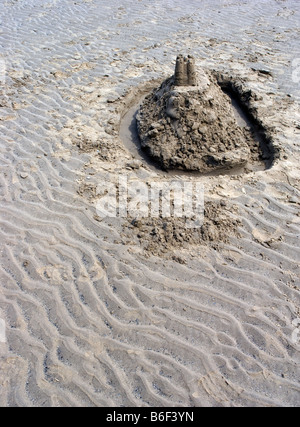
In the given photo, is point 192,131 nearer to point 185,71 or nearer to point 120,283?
point 185,71

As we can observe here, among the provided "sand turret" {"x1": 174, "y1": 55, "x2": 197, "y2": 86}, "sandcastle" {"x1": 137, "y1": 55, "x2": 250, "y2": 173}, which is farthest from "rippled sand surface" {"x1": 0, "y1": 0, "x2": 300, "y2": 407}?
"sand turret" {"x1": 174, "y1": 55, "x2": 197, "y2": 86}

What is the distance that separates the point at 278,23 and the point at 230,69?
12.0ft

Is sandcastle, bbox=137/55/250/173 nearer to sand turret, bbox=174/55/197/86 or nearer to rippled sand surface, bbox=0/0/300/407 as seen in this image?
sand turret, bbox=174/55/197/86

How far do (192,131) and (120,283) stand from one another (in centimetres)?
243

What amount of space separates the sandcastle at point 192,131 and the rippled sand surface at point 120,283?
339 millimetres

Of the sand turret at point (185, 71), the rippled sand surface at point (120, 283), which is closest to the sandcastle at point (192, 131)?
the sand turret at point (185, 71)

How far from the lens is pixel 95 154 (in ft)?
15.0

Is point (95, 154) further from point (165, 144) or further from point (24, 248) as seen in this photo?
point (24, 248)

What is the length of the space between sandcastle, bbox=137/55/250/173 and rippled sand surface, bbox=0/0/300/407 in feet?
1.11

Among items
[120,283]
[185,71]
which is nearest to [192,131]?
[185,71]

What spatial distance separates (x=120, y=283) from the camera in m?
3.07

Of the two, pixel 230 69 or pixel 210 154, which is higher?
pixel 230 69

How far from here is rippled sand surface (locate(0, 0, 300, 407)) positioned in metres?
2.47
